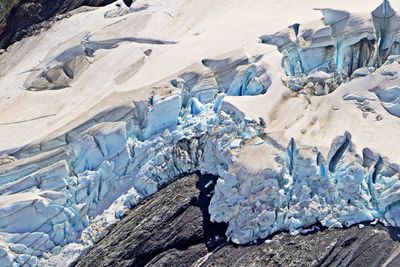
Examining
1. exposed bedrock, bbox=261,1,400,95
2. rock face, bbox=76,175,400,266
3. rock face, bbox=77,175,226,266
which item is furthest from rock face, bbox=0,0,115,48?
rock face, bbox=77,175,226,266

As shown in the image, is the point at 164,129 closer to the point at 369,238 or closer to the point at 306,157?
the point at 306,157

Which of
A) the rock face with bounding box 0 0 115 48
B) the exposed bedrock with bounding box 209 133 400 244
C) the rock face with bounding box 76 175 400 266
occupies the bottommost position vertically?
the rock face with bounding box 76 175 400 266

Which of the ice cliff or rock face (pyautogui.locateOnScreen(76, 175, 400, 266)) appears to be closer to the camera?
rock face (pyautogui.locateOnScreen(76, 175, 400, 266))

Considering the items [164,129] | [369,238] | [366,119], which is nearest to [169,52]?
[164,129]

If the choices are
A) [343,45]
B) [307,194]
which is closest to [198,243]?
[307,194]

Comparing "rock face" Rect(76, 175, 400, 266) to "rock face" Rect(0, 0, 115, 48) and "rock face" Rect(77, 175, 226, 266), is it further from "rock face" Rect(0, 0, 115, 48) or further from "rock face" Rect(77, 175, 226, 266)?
"rock face" Rect(0, 0, 115, 48)

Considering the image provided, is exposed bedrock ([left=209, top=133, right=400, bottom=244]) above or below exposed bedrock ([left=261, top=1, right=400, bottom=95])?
below

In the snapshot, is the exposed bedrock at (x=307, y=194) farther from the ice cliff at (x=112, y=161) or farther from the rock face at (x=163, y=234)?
the ice cliff at (x=112, y=161)

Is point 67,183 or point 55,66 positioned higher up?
point 55,66
